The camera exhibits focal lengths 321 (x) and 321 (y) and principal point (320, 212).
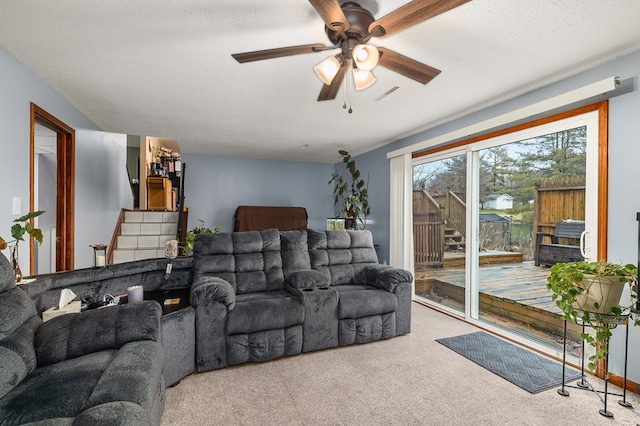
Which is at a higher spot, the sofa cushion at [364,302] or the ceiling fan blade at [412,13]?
the ceiling fan blade at [412,13]

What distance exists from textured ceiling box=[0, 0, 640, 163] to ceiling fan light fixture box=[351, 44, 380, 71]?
234 mm

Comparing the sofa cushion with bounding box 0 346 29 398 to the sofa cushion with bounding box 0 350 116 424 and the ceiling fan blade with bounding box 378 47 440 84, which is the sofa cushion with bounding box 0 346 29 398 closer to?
the sofa cushion with bounding box 0 350 116 424

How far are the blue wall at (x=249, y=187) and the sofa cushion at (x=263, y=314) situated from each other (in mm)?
4153

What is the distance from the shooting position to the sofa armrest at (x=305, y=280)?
295 centimetres

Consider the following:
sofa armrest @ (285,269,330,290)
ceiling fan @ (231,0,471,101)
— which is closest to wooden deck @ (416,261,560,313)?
sofa armrest @ (285,269,330,290)

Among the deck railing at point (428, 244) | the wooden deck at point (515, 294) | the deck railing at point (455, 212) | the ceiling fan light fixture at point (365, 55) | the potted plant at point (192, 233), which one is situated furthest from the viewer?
the deck railing at point (428, 244)

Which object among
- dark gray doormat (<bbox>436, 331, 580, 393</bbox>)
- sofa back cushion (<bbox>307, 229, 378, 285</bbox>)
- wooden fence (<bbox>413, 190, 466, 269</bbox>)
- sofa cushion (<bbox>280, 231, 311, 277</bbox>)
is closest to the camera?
dark gray doormat (<bbox>436, 331, 580, 393</bbox>)

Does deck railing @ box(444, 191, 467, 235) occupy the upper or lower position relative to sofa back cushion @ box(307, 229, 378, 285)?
upper

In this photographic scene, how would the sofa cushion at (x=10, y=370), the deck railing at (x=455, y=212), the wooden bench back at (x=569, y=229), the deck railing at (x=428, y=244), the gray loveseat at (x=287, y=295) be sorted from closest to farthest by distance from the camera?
the sofa cushion at (x=10, y=370) < the gray loveseat at (x=287, y=295) < the wooden bench back at (x=569, y=229) < the deck railing at (x=455, y=212) < the deck railing at (x=428, y=244)

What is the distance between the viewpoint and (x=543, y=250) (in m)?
3.07

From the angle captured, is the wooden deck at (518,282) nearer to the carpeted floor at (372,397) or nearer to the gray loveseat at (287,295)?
the carpeted floor at (372,397)

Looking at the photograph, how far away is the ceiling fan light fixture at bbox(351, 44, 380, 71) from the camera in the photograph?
5.55 ft

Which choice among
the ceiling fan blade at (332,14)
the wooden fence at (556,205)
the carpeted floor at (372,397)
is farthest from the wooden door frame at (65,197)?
the wooden fence at (556,205)

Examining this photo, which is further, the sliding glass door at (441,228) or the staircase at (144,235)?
the staircase at (144,235)
